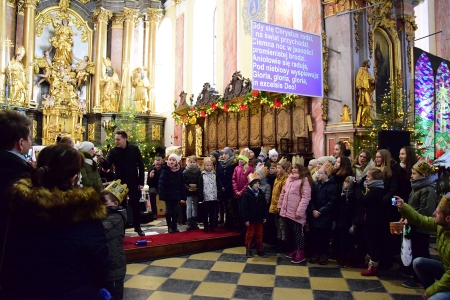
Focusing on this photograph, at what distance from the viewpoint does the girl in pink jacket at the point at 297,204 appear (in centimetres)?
514

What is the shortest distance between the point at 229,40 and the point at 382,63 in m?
5.58

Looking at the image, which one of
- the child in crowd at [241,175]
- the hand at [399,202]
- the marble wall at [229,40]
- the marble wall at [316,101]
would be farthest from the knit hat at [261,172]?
the marble wall at [229,40]

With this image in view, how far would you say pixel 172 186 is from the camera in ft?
20.6

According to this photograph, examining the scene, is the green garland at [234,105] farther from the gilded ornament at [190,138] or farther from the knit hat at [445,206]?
the knit hat at [445,206]

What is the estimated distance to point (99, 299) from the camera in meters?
1.72

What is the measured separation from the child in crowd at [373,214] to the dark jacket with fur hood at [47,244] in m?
3.73

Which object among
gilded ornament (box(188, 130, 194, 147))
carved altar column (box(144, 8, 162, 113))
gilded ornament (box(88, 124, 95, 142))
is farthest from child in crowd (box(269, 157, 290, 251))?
gilded ornament (box(88, 124, 95, 142))

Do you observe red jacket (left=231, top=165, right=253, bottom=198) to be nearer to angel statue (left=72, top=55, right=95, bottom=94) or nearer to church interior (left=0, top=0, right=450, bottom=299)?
church interior (left=0, top=0, right=450, bottom=299)

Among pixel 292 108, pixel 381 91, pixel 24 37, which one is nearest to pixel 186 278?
pixel 292 108

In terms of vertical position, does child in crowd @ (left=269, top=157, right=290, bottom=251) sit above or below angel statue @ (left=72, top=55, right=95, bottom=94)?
below

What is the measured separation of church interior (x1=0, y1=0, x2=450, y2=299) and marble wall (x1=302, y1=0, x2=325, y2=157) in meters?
0.03

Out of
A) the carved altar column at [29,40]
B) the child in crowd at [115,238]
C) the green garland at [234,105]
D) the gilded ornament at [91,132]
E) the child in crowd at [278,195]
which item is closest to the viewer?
the child in crowd at [115,238]

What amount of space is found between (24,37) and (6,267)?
54.8 ft

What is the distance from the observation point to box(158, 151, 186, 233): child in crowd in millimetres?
6270
